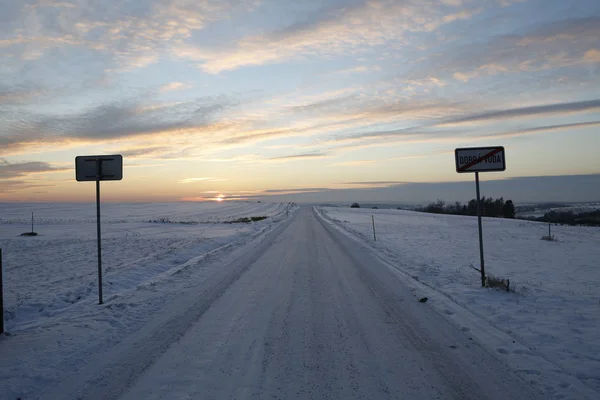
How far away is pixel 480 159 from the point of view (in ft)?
30.0

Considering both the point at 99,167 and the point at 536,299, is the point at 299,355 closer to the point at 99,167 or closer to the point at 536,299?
the point at 536,299

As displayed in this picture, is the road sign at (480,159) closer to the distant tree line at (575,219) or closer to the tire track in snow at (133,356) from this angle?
A: the tire track in snow at (133,356)

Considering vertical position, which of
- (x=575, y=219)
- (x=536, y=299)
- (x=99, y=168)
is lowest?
(x=575, y=219)

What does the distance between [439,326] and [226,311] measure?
12.9 feet

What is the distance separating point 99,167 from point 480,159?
30.1 ft

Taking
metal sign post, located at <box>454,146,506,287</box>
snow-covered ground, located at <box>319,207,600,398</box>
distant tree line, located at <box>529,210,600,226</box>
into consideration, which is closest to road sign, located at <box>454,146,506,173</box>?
metal sign post, located at <box>454,146,506,287</box>

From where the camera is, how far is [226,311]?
277 inches

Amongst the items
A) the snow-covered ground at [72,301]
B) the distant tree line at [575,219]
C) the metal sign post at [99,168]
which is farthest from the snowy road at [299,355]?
the distant tree line at [575,219]

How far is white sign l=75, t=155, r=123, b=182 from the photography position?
8.07 metres

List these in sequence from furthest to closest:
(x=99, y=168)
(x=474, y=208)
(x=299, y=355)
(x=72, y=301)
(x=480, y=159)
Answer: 1. (x=474, y=208)
2. (x=480, y=159)
3. (x=72, y=301)
4. (x=99, y=168)
5. (x=299, y=355)

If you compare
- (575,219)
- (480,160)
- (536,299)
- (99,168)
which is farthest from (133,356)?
(575,219)

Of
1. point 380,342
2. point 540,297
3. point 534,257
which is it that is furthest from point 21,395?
point 534,257

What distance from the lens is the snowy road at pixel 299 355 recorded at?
4074 mm

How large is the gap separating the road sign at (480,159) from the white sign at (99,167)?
8.16 metres
